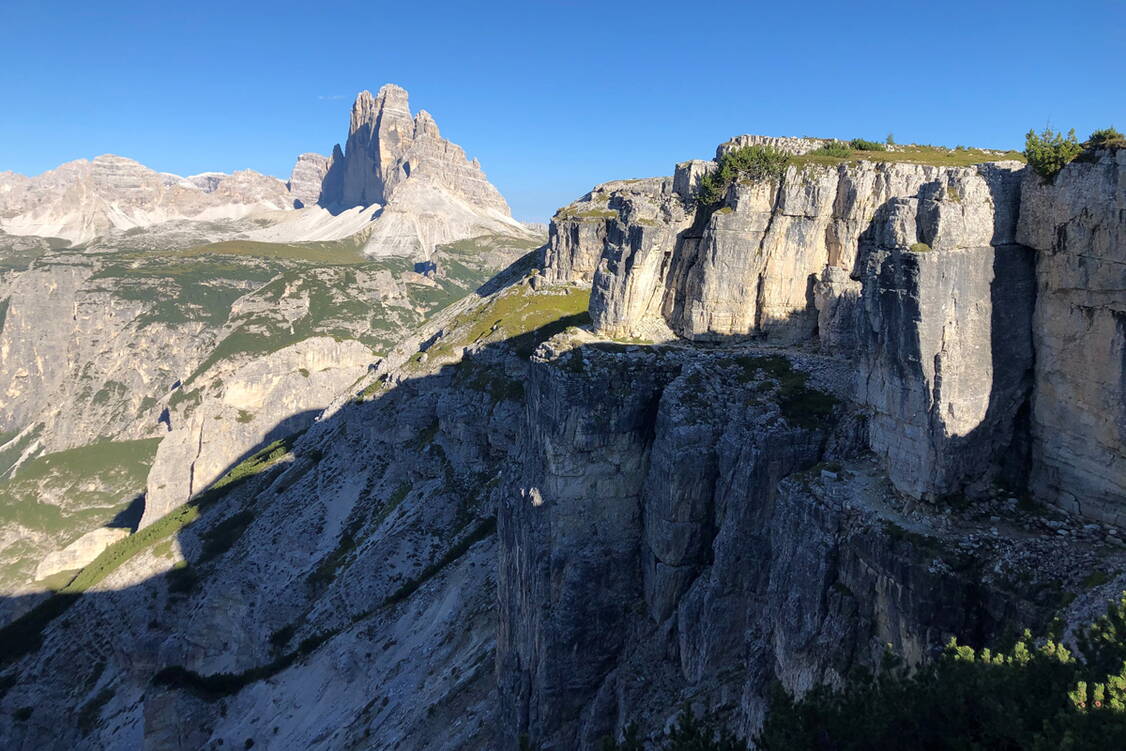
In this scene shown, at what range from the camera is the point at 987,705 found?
16109mm

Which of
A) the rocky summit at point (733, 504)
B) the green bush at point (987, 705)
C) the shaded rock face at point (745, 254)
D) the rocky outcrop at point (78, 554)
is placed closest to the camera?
the green bush at point (987, 705)

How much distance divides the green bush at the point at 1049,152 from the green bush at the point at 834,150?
22127 mm

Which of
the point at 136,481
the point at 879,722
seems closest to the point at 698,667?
the point at 879,722

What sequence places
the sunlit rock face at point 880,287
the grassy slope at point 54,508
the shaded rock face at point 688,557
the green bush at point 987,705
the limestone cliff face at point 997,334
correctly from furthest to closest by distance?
the grassy slope at point 54,508 → the sunlit rock face at point 880,287 → the shaded rock face at point 688,557 → the limestone cliff face at point 997,334 → the green bush at point 987,705

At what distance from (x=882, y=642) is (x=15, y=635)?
123 metres

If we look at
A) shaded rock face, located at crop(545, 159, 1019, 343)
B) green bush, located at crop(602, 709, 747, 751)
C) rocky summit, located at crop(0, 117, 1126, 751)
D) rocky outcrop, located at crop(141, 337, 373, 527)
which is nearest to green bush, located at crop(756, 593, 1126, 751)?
rocky summit, located at crop(0, 117, 1126, 751)

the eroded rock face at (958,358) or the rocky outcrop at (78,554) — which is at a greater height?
the eroded rock face at (958,358)

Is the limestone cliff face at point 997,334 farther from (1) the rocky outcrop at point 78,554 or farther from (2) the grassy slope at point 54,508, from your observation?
(2) the grassy slope at point 54,508

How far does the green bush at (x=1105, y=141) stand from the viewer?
71.1 ft

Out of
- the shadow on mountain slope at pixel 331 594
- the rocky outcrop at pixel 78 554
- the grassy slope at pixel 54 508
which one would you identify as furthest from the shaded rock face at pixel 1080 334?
the grassy slope at pixel 54 508

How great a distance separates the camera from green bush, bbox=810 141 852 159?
45750 mm

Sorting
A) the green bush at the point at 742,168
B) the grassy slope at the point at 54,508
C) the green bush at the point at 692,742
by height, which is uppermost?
the green bush at the point at 742,168

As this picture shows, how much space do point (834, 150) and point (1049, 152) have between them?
26.3m

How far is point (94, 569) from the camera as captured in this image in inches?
4636
